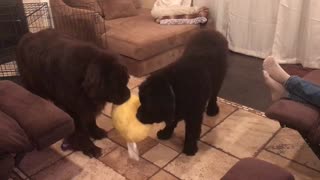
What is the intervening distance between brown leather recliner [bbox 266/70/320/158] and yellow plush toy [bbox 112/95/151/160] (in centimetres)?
71

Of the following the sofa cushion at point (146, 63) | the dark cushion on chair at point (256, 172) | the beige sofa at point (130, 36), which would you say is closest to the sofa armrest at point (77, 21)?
the beige sofa at point (130, 36)

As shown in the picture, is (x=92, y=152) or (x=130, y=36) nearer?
(x=92, y=152)

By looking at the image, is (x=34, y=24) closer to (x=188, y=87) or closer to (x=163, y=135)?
(x=163, y=135)

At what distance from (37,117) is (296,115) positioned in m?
1.32

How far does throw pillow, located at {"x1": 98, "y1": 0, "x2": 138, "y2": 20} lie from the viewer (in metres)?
3.42

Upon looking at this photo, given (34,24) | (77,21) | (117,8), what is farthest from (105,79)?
(117,8)

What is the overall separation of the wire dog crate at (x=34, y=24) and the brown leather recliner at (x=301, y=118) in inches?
74.7

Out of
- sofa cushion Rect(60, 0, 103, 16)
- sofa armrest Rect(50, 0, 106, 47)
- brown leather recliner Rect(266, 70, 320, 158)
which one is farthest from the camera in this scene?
sofa cushion Rect(60, 0, 103, 16)

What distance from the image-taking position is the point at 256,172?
1196 mm

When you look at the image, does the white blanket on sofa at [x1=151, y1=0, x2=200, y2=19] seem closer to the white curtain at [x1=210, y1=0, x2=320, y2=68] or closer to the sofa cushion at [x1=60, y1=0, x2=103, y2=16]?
the white curtain at [x1=210, y1=0, x2=320, y2=68]

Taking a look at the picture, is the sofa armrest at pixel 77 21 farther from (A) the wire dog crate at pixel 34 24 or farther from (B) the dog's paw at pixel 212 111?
(B) the dog's paw at pixel 212 111

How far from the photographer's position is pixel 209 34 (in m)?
2.08

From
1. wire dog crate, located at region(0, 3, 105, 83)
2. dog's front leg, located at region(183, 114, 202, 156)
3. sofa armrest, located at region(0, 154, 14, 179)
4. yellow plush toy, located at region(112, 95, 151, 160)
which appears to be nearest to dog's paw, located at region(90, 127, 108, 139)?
yellow plush toy, located at region(112, 95, 151, 160)

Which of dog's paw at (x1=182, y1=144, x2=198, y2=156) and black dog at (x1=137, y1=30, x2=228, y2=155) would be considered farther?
dog's paw at (x1=182, y1=144, x2=198, y2=156)
